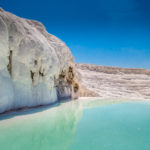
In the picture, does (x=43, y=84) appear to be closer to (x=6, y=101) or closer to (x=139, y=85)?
(x=6, y=101)

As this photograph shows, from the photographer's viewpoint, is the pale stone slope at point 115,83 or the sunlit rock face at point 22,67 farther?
the pale stone slope at point 115,83

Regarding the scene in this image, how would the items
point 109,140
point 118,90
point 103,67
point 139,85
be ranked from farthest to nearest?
point 103,67 → point 139,85 → point 118,90 → point 109,140

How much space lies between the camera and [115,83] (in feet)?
74.1

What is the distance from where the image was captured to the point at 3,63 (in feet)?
19.7

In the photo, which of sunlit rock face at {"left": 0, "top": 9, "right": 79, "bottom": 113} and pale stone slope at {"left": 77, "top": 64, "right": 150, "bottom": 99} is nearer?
sunlit rock face at {"left": 0, "top": 9, "right": 79, "bottom": 113}

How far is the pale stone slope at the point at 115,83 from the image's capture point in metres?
17.6

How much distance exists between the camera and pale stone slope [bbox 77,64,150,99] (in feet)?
57.7

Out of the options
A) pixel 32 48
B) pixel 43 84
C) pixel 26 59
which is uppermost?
pixel 32 48

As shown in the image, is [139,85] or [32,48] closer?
[32,48]

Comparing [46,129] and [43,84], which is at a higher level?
[43,84]

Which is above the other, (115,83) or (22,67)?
(22,67)

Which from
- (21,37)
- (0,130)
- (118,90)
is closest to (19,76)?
(21,37)

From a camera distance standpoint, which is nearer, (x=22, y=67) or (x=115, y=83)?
(x=22, y=67)

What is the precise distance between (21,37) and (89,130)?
5.77 meters
